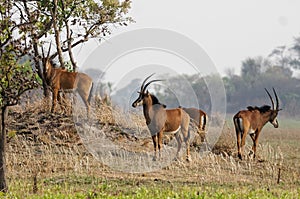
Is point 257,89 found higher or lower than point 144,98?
higher

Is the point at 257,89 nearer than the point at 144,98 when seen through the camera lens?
No

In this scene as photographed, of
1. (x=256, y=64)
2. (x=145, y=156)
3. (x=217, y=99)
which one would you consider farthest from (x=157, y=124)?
(x=256, y=64)

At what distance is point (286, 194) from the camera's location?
939 cm

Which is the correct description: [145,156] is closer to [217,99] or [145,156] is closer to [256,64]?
[217,99]

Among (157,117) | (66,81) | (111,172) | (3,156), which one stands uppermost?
(66,81)

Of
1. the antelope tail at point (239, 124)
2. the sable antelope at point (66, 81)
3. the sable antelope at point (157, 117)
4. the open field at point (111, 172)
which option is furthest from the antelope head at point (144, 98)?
the sable antelope at point (66, 81)

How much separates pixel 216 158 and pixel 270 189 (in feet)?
10.6

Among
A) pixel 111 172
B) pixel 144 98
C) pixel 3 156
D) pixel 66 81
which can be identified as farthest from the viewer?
pixel 66 81

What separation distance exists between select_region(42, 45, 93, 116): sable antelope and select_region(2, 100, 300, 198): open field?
741 mm

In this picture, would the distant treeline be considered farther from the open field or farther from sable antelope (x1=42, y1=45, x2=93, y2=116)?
the open field

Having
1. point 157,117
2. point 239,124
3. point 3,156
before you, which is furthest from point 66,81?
point 3,156

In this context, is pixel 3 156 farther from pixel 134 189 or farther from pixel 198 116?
pixel 198 116

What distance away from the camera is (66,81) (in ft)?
54.1

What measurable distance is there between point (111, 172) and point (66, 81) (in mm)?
5228
